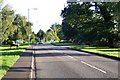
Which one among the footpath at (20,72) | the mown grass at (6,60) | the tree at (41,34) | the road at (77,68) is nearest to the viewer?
the footpath at (20,72)

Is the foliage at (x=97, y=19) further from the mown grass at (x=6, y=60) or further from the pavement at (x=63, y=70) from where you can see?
the pavement at (x=63, y=70)

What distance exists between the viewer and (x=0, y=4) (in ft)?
186

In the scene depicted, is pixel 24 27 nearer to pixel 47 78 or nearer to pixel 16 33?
pixel 16 33

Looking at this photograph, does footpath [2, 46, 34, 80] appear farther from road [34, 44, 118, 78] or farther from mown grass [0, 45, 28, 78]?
road [34, 44, 118, 78]

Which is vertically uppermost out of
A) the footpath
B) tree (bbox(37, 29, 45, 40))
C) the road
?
tree (bbox(37, 29, 45, 40))

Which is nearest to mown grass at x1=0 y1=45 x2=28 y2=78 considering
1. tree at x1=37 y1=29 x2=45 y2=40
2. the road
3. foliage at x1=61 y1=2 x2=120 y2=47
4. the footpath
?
the footpath

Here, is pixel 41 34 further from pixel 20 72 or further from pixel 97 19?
pixel 20 72

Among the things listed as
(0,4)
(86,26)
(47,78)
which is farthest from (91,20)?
(47,78)

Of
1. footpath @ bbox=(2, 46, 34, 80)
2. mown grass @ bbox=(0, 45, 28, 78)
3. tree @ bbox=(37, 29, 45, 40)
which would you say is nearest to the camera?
footpath @ bbox=(2, 46, 34, 80)

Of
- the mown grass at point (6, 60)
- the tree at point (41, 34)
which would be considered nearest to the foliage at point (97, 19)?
the mown grass at point (6, 60)

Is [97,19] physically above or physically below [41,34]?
above

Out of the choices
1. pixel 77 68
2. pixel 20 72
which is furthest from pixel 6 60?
pixel 20 72

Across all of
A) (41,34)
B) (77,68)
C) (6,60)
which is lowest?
(77,68)

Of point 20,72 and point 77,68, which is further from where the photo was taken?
point 77,68
